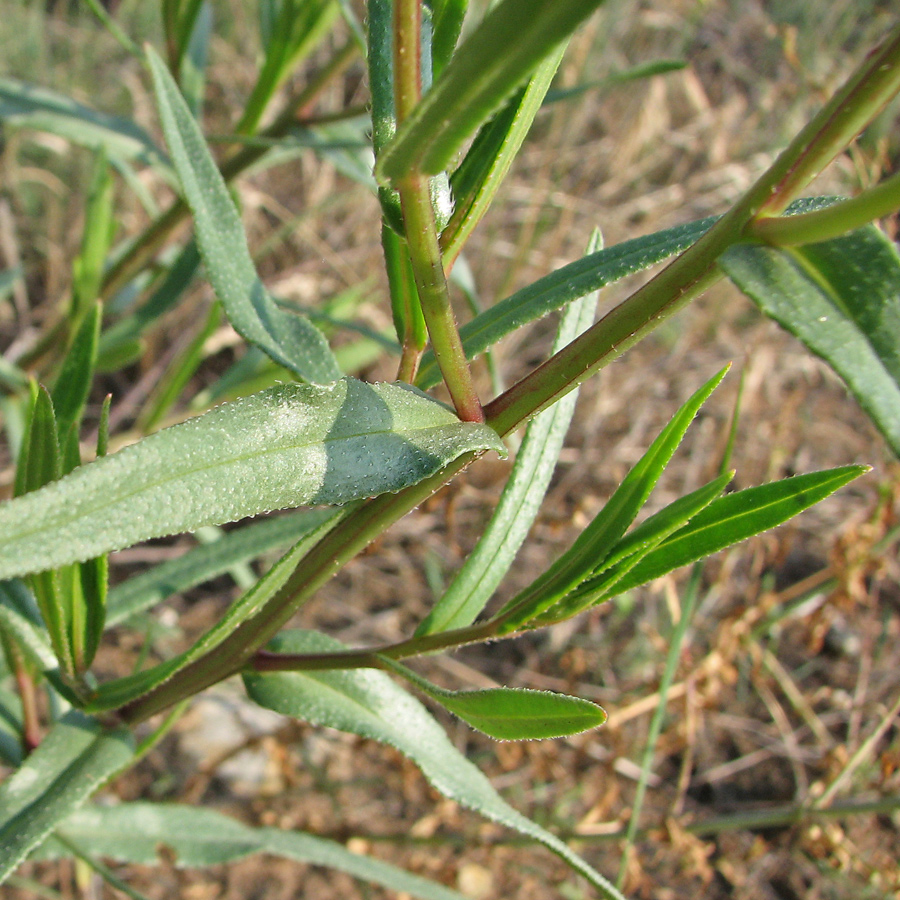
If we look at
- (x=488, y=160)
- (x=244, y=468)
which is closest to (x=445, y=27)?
(x=488, y=160)

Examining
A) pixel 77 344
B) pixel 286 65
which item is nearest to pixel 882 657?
pixel 286 65

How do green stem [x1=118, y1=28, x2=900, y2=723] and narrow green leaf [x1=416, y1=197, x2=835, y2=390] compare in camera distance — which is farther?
narrow green leaf [x1=416, y1=197, x2=835, y2=390]

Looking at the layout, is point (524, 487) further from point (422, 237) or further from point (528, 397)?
point (422, 237)

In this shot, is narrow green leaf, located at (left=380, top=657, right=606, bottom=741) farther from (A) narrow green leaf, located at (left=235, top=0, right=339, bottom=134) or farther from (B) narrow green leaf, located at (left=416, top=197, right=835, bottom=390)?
(A) narrow green leaf, located at (left=235, top=0, right=339, bottom=134)

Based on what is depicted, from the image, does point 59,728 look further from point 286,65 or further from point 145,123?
point 145,123

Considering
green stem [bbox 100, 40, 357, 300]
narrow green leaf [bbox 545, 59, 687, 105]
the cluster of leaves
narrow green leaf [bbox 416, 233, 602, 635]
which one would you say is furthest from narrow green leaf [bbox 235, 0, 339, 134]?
narrow green leaf [bbox 416, 233, 602, 635]

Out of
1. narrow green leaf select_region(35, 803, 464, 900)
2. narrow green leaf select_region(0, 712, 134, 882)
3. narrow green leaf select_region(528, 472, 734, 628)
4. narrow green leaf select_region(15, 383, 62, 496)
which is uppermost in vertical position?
narrow green leaf select_region(15, 383, 62, 496)
